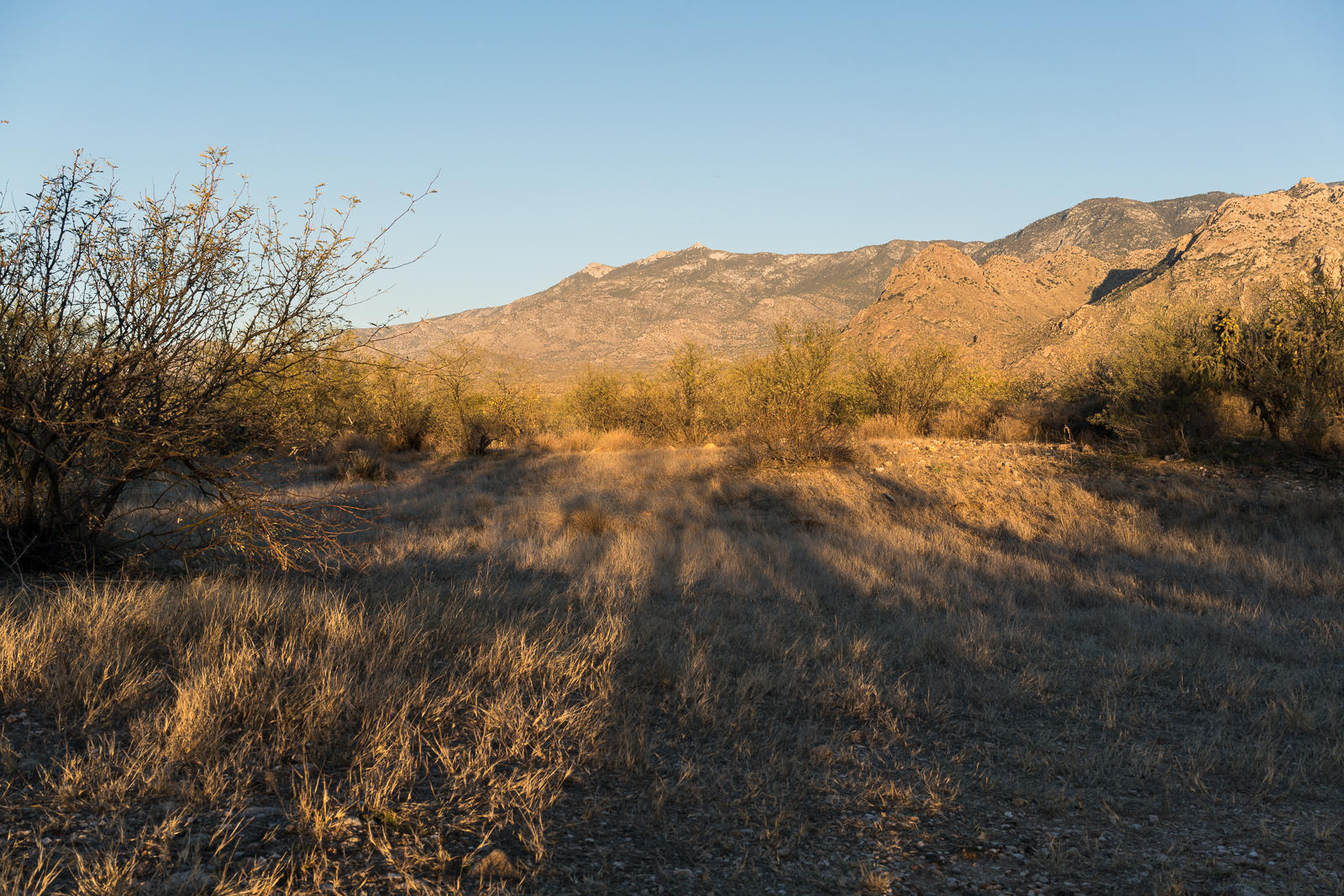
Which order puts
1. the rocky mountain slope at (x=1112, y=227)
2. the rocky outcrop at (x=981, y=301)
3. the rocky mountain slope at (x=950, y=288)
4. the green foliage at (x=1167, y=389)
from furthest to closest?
A: the rocky mountain slope at (x=1112, y=227), the rocky outcrop at (x=981, y=301), the rocky mountain slope at (x=950, y=288), the green foliage at (x=1167, y=389)

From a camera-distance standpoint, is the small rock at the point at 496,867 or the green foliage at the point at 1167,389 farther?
the green foliage at the point at 1167,389

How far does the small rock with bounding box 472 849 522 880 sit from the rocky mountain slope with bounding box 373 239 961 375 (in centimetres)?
9724

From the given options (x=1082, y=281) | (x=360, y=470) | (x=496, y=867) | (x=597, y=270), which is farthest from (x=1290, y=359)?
(x=597, y=270)

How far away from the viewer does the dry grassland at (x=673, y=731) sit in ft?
8.09

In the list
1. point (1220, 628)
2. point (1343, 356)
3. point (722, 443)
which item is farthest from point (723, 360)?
point (1220, 628)

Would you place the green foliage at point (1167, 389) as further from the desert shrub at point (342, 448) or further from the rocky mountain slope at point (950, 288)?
the desert shrub at point (342, 448)

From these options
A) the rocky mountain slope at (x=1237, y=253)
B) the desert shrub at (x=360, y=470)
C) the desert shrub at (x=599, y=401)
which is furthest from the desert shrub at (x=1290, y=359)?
the rocky mountain slope at (x=1237, y=253)

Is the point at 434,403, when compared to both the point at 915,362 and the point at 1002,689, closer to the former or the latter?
the point at 915,362

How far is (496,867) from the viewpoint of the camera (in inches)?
94.3

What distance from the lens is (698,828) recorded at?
2.80 metres

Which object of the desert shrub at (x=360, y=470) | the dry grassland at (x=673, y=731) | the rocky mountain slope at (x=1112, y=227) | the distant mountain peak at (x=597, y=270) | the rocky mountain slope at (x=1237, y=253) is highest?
the distant mountain peak at (x=597, y=270)

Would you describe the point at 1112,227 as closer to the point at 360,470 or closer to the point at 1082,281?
the point at 1082,281

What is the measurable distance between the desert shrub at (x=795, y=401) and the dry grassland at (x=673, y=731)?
26.0 ft

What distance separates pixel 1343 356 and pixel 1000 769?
11.4 meters
